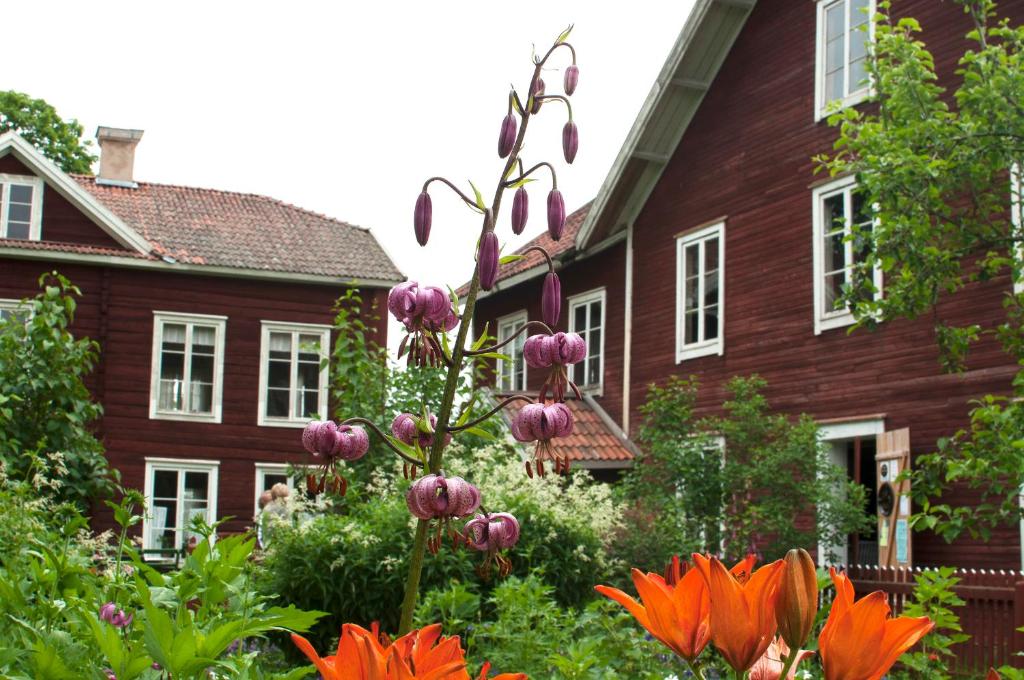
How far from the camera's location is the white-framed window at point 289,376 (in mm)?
24031

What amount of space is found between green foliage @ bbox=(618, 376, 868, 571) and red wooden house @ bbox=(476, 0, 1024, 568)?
25.1 inches

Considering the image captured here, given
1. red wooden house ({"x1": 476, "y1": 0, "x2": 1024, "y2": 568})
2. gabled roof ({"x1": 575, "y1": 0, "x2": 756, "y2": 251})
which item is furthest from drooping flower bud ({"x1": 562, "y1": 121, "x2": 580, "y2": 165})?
gabled roof ({"x1": 575, "y1": 0, "x2": 756, "y2": 251})

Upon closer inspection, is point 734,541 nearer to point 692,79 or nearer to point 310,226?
point 692,79

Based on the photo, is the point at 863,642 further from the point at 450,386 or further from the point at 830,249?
the point at 830,249

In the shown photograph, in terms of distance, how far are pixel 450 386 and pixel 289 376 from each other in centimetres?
2236

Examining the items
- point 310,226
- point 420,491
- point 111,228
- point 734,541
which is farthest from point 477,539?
point 310,226

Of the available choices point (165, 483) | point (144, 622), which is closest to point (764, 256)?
point (165, 483)

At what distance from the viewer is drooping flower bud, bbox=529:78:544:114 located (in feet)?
9.30

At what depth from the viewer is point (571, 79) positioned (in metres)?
3.02

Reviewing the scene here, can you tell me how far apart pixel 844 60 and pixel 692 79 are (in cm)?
291

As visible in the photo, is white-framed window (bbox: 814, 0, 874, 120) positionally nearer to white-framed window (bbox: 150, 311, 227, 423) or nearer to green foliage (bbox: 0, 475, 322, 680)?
white-framed window (bbox: 150, 311, 227, 423)

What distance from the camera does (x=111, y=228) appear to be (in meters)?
23.0

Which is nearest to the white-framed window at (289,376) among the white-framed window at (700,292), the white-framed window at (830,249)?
the white-framed window at (700,292)

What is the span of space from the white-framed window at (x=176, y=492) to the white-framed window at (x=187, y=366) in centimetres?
92
